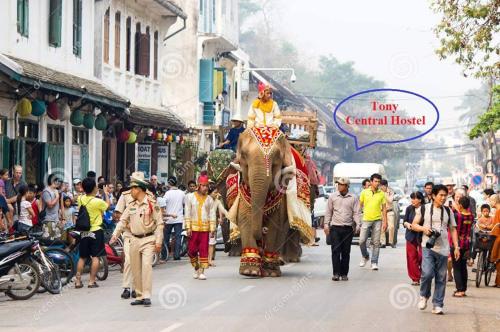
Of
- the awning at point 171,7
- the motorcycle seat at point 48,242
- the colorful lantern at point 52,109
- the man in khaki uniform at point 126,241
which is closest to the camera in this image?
the man in khaki uniform at point 126,241

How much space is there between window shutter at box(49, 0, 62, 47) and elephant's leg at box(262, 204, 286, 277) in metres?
10.3

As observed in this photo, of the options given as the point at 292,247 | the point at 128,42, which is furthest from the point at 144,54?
the point at 292,247

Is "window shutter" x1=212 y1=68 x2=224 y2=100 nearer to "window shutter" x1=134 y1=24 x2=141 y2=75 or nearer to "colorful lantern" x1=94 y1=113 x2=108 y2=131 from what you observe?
"window shutter" x1=134 y1=24 x2=141 y2=75

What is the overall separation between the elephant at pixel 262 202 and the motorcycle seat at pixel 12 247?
4.47 m

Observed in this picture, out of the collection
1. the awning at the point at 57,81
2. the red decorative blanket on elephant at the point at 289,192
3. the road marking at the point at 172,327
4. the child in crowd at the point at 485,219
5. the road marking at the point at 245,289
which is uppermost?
the awning at the point at 57,81

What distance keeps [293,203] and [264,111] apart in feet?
5.79

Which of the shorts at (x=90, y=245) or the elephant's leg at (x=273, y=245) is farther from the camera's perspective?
the elephant's leg at (x=273, y=245)

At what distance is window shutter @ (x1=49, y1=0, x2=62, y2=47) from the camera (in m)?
29.5

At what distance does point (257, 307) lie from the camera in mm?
16156

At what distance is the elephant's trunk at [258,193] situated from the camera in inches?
821

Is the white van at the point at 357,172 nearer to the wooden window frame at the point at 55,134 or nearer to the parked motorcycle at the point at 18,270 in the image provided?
the wooden window frame at the point at 55,134

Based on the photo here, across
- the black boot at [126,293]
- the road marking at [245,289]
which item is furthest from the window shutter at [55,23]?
the black boot at [126,293]

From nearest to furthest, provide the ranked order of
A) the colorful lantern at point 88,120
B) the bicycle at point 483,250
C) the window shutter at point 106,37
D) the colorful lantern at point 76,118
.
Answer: the bicycle at point 483,250
the colorful lantern at point 76,118
the colorful lantern at point 88,120
the window shutter at point 106,37

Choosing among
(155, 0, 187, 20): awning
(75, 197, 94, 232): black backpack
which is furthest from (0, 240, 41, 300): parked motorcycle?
(155, 0, 187, 20): awning
